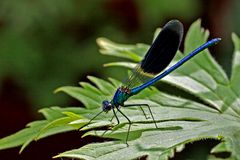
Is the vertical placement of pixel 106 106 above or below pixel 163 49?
below

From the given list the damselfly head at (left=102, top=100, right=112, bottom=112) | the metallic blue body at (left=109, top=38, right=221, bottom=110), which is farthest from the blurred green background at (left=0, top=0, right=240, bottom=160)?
the damselfly head at (left=102, top=100, right=112, bottom=112)

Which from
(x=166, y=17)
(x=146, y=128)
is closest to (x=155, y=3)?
(x=166, y=17)

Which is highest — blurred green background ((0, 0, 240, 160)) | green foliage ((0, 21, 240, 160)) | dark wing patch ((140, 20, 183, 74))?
blurred green background ((0, 0, 240, 160))

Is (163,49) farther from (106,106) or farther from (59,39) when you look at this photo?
(59,39)

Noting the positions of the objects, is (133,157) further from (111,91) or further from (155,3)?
(155,3)

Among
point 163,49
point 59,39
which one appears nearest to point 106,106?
point 163,49

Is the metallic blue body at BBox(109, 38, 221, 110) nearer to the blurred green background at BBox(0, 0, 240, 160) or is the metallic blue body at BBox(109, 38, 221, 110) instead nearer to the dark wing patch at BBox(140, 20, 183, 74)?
the dark wing patch at BBox(140, 20, 183, 74)

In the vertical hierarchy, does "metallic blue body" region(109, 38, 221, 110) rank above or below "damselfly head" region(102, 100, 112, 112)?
above
